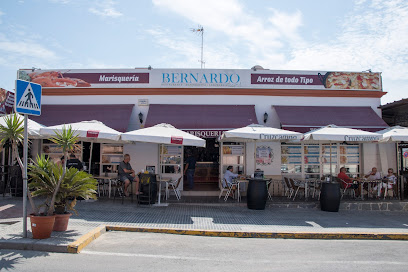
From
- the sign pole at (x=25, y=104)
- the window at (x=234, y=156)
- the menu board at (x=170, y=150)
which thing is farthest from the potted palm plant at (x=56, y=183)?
the window at (x=234, y=156)

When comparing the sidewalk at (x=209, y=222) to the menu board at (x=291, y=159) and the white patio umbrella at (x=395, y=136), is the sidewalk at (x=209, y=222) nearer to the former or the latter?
the white patio umbrella at (x=395, y=136)

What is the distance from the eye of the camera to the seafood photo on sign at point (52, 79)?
13688 mm

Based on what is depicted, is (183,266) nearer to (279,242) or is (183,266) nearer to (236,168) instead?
(279,242)

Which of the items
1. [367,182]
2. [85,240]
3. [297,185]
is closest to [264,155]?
[297,185]

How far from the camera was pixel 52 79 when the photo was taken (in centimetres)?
1380

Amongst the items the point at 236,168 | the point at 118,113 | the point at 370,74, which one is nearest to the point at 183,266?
the point at 236,168

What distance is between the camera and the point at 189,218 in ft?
29.0

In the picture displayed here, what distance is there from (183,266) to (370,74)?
12628 mm

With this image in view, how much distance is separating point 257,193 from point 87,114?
743 centimetres

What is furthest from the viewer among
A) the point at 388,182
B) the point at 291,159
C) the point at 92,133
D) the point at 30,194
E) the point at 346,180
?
the point at 291,159

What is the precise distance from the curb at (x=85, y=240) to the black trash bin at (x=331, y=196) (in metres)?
6.81

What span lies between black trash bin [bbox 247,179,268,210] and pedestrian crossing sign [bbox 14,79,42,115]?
21.5 ft

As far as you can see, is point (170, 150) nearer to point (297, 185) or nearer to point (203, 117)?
point (203, 117)

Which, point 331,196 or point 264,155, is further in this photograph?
point 264,155
